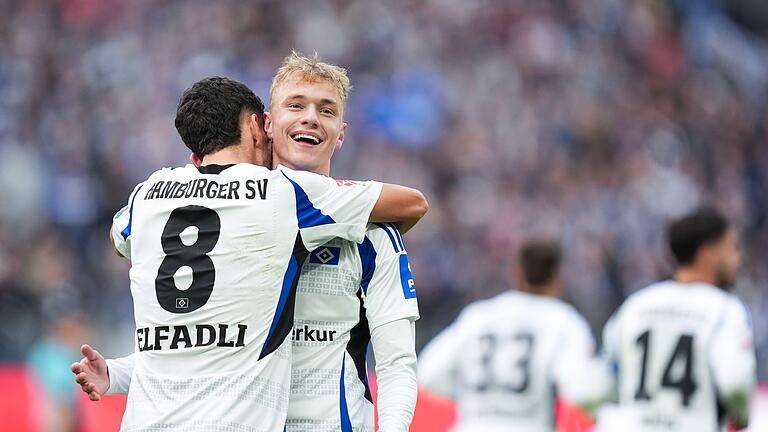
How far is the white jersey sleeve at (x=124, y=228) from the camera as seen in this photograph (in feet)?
13.4

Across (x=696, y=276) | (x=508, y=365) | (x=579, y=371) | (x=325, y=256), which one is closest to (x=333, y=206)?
(x=325, y=256)

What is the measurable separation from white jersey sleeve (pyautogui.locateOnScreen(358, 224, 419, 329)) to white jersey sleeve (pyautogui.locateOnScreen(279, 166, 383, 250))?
13 centimetres

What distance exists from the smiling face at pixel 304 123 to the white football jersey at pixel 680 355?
2012mm

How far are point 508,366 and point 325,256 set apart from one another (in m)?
2.87

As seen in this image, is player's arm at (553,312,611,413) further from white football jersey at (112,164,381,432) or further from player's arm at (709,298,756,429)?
white football jersey at (112,164,381,432)

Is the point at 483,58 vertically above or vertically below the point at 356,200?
above

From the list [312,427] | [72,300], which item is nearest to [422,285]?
[72,300]

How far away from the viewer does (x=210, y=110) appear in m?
3.99

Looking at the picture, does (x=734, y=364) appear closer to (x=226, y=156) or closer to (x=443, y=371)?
(x=443, y=371)

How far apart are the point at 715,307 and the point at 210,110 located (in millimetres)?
2602

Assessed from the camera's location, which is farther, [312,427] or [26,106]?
[26,106]

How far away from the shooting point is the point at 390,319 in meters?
3.99

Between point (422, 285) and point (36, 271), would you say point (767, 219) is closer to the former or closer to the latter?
point (422, 285)

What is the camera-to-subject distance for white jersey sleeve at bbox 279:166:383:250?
389 cm
